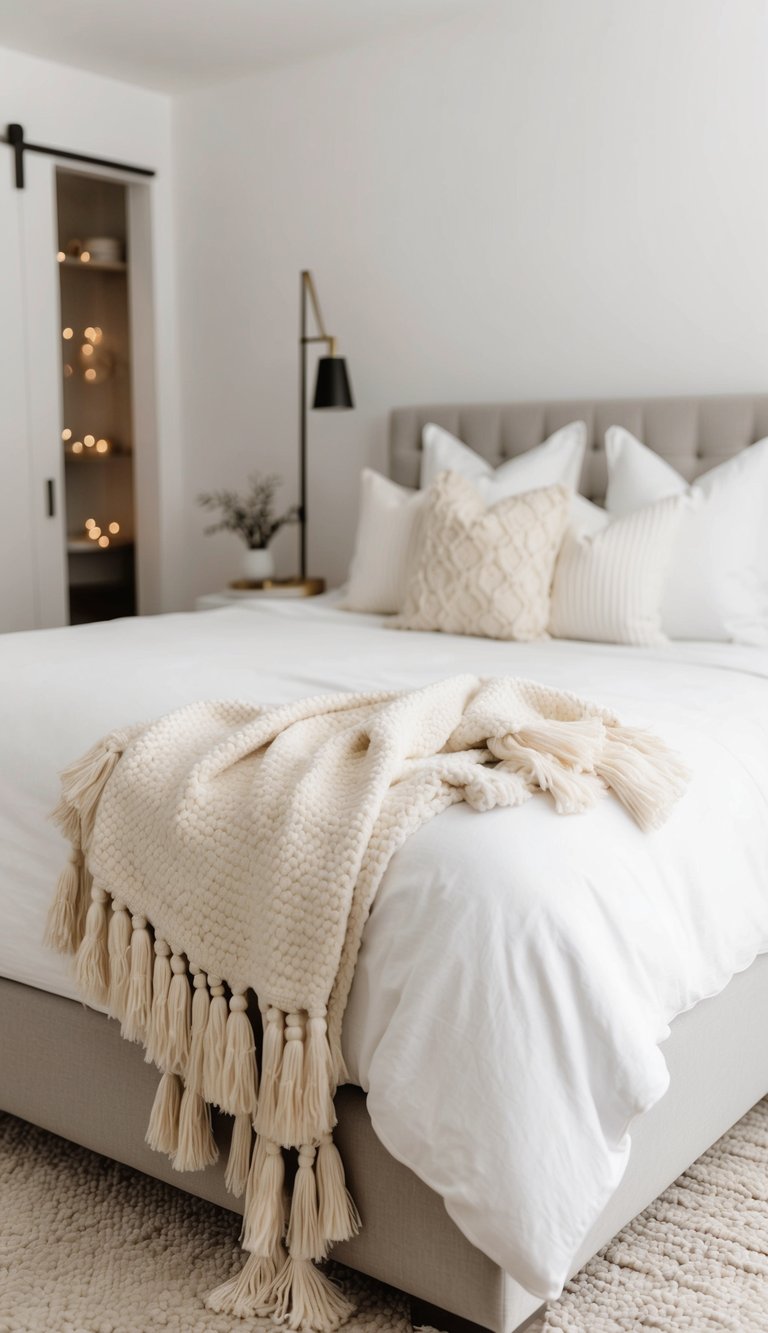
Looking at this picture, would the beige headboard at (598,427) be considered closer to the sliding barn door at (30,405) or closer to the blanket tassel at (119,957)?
the sliding barn door at (30,405)

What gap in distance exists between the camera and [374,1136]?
→ 1.60 meters

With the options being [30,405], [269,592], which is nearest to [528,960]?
[269,592]

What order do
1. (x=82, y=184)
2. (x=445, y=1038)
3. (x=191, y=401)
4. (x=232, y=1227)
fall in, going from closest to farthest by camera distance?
(x=445, y=1038) → (x=232, y=1227) → (x=191, y=401) → (x=82, y=184)

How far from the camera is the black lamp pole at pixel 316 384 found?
4199 mm

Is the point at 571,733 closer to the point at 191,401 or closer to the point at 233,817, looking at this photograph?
the point at 233,817

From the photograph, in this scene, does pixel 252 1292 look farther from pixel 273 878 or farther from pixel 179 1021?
pixel 273 878

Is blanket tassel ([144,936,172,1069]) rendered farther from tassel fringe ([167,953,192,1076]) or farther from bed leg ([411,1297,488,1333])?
bed leg ([411,1297,488,1333])

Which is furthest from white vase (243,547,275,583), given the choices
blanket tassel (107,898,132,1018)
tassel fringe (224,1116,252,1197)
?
tassel fringe (224,1116,252,1197)

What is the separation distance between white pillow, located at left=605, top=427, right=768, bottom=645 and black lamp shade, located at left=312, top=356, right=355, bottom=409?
1.44m

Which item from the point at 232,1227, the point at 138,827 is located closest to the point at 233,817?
the point at 138,827

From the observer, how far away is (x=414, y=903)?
155 cm

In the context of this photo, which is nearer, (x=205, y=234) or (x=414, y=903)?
(x=414, y=903)

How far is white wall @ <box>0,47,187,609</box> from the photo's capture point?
4371mm

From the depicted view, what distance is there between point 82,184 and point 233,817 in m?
4.57
